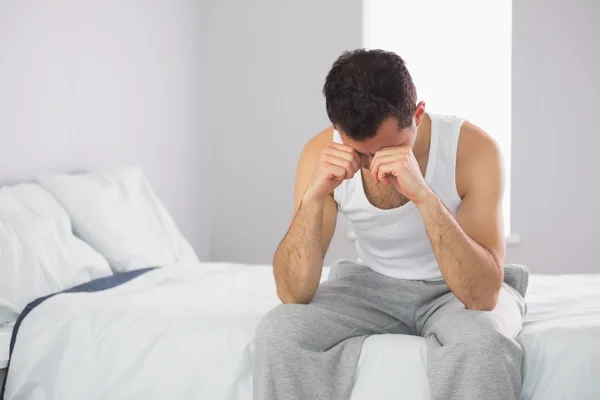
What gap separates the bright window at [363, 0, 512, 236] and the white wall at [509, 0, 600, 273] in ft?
0.30

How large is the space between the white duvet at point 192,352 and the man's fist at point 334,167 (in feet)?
1.22

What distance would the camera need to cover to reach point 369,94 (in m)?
1.85

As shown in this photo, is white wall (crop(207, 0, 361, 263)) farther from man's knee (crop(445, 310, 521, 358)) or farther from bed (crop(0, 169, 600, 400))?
man's knee (crop(445, 310, 521, 358))

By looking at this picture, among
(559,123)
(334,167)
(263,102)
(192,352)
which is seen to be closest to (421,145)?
(334,167)

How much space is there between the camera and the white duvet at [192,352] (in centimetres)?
184

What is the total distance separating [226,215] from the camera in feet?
16.5

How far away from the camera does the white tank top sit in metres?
2.06

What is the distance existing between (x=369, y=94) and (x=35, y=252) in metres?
1.22

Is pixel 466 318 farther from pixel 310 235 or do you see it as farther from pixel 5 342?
pixel 5 342

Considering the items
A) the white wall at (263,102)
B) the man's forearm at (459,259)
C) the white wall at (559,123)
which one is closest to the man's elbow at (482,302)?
the man's forearm at (459,259)

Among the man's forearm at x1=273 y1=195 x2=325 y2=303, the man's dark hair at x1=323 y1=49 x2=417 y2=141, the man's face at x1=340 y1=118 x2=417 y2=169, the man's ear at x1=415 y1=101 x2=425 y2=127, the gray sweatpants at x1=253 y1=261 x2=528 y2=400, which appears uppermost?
the man's dark hair at x1=323 y1=49 x2=417 y2=141

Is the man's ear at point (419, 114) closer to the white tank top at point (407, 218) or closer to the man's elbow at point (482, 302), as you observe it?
the white tank top at point (407, 218)

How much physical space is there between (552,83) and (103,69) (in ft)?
7.88

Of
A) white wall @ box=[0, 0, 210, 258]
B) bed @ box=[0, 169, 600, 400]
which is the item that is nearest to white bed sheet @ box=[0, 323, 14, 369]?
bed @ box=[0, 169, 600, 400]
